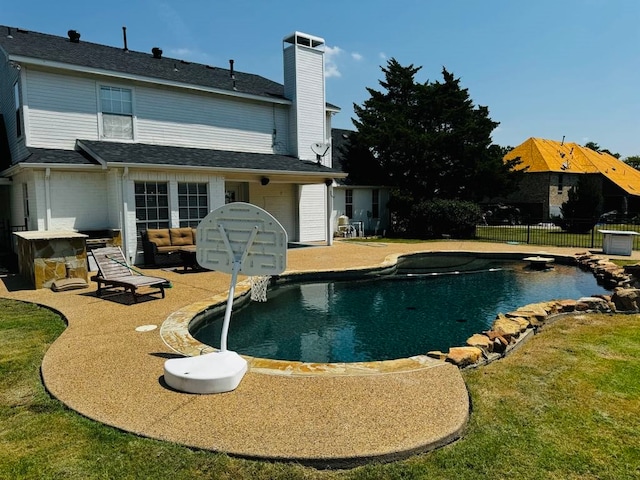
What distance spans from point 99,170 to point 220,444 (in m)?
11.8

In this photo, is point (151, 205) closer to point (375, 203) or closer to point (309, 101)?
point (309, 101)

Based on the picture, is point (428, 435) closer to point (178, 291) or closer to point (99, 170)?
point (178, 291)

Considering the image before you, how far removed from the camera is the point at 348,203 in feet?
78.3

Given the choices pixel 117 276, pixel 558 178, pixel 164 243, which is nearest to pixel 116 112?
pixel 164 243

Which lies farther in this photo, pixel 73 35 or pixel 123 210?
pixel 73 35

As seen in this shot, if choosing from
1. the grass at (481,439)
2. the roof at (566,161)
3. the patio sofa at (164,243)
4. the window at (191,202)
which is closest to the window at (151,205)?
the patio sofa at (164,243)

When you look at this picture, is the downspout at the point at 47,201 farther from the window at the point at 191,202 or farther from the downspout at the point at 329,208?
the downspout at the point at 329,208

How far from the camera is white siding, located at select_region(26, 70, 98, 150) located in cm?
1320

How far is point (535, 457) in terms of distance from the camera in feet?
10.7

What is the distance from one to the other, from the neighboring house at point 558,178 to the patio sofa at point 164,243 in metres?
29.1

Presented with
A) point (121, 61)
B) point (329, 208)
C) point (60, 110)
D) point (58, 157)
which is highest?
point (121, 61)

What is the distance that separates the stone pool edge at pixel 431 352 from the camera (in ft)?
16.4

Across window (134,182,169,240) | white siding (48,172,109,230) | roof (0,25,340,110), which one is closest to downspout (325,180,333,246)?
roof (0,25,340,110)

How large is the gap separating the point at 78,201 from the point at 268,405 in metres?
11.3
